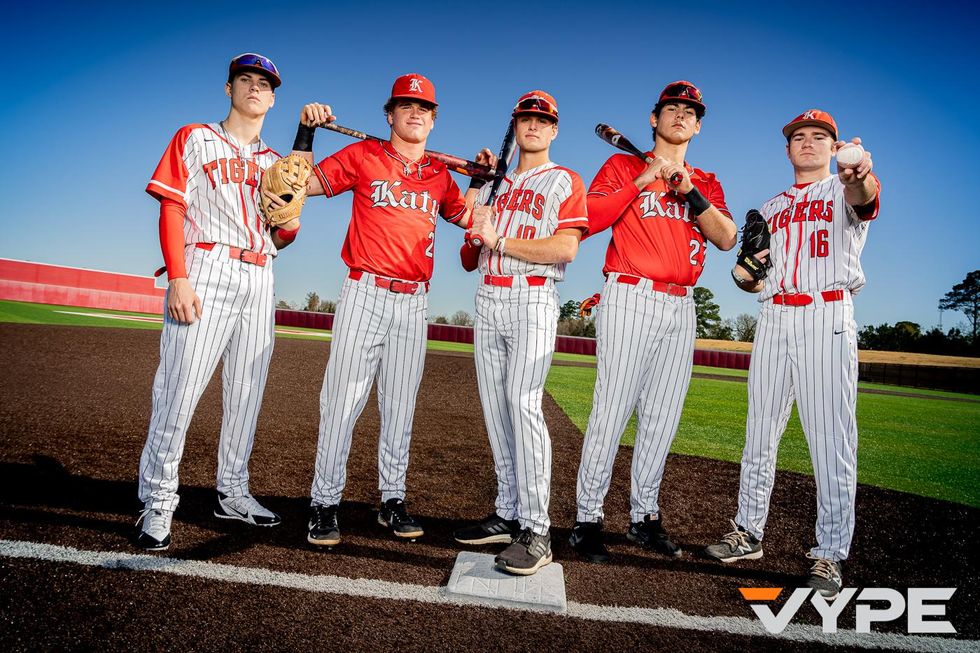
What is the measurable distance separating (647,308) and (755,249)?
682 mm

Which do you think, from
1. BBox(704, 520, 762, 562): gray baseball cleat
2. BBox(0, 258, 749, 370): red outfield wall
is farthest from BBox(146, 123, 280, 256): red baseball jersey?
BBox(0, 258, 749, 370): red outfield wall

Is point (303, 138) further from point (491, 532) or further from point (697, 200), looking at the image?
point (491, 532)

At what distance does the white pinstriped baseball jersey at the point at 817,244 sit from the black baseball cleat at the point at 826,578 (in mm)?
1322

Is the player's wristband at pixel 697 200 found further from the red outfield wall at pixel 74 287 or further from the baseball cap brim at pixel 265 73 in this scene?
the red outfield wall at pixel 74 287

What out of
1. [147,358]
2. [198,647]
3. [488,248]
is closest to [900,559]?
[488,248]

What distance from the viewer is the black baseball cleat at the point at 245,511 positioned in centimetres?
299

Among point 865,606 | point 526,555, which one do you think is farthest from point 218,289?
point 865,606

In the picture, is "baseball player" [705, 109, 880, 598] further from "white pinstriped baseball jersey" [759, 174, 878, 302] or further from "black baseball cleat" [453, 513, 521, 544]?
"black baseball cleat" [453, 513, 521, 544]

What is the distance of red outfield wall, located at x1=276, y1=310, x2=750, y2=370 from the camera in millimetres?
25328

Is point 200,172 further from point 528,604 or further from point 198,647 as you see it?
point 528,604

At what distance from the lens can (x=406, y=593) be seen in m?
2.30

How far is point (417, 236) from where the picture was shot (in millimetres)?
3051

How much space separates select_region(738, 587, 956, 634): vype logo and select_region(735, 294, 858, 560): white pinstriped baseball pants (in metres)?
0.25

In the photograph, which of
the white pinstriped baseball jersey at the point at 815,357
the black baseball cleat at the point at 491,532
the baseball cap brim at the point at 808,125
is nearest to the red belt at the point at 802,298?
the white pinstriped baseball jersey at the point at 815,357
